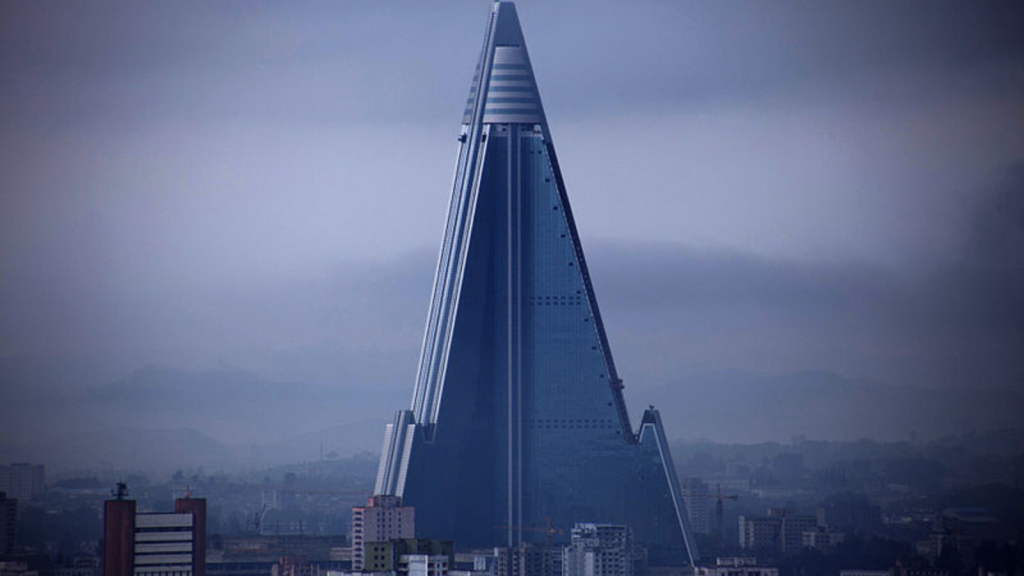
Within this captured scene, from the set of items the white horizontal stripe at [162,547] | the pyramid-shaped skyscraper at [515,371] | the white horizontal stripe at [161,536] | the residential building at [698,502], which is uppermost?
the pyramid-shaped skyscraper at [515,371]

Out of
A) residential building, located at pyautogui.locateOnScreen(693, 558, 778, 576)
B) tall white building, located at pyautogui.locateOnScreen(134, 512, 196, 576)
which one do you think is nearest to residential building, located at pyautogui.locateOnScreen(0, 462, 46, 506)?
tall white building, located at pyautogui.locateOnScreen(134, 512, 196, 576)

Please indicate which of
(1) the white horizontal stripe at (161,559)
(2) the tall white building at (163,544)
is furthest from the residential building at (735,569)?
(1) the white horizontal stripe at (161,559)

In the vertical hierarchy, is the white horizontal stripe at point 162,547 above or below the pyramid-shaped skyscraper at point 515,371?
below

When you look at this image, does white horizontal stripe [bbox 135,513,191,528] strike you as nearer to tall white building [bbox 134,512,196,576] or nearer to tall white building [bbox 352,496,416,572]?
tall white building [bbox 134,512,196,576]

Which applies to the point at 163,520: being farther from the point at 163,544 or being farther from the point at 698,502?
the point at 698,502

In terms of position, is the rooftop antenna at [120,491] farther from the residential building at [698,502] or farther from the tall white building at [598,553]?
the residential building at [698,502]

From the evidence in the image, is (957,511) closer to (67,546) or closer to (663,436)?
(663,436)

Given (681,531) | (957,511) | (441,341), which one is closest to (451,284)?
(441,341)
